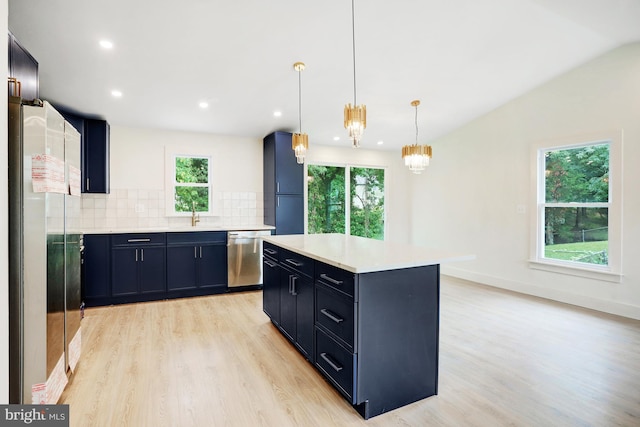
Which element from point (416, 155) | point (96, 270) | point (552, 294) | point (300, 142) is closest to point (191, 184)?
point (96, 270)

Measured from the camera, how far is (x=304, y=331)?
244cm

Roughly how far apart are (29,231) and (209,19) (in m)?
2.05

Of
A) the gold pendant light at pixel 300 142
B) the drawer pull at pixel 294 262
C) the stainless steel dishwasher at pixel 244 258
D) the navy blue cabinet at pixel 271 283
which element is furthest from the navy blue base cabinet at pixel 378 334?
the stainless steel dishwasher at pixel 244 258

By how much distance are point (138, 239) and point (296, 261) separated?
256 cm

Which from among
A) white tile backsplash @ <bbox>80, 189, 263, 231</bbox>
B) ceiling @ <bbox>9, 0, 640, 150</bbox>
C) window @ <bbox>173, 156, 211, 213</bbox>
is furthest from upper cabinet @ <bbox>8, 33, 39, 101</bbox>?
window @ <bbox>173, 156, 211, 213</bbox>

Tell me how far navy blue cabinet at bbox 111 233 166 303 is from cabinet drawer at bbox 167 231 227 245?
0.38ft

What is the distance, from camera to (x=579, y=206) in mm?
3988

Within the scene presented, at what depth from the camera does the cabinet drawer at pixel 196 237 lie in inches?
165

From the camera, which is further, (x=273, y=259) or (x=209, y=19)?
(x=273, y=259)

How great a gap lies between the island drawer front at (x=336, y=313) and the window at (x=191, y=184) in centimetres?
335

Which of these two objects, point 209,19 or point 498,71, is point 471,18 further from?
point 209,19

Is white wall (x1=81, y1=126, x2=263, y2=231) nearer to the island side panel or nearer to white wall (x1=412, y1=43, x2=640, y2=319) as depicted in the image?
white wall (x1=412, y1=43, x2=640, y2=319)

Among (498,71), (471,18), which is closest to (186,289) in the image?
(471,18)

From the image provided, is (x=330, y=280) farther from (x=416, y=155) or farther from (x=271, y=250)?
(x=416, y=155)
